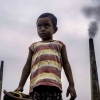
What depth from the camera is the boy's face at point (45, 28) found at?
2.16 metres

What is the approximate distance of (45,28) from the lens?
2.16 meters

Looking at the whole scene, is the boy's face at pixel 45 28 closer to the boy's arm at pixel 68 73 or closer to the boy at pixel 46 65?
the boy at pixel 46 65

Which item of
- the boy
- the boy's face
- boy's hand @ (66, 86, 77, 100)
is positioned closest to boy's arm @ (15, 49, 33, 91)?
the boy

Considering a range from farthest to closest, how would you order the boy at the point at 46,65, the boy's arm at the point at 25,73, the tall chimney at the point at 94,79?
the tall chimney at the point at 94,79, the boy's arm at the point at 25,73, the boy at the point at 46,65

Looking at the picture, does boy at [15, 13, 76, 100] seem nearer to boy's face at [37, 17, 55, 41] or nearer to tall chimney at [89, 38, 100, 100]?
boy's face at [37, 17, 55, 41]

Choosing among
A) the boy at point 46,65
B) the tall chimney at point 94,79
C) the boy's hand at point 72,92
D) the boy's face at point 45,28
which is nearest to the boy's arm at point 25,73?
the boy at point 46,65

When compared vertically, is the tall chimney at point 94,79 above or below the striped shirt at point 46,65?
above

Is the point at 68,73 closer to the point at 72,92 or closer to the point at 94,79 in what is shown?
the point at 72,92

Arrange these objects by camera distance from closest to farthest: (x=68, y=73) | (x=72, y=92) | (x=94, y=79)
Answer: (x=72, y=92) → (x=68, y=73) → (x=94, y=79)

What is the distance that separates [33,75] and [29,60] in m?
0.23

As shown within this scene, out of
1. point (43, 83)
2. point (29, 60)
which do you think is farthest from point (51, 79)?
point (29, 60)

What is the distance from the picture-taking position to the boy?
6.31ft

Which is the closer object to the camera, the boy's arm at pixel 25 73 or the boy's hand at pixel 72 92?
the boy's hand at pixel 72 92

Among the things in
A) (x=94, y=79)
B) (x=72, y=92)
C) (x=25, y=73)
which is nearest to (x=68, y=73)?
(x=72, y=92)
